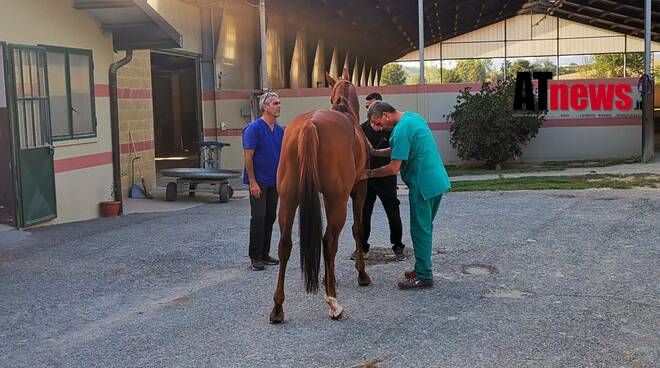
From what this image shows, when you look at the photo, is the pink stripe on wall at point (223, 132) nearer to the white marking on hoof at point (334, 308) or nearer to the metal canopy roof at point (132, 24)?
the metal canopy roof at point (132, 24)

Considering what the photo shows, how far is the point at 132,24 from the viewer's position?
37.4 ft

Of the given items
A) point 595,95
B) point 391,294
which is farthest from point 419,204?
point 595,95

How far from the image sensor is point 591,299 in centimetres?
611

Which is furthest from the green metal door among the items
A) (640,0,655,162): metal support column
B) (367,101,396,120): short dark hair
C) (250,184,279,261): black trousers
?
(640,0,655,162): metal support column

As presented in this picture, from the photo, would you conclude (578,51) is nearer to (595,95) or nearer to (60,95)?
(595,95)

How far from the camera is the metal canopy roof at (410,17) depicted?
78.9ft

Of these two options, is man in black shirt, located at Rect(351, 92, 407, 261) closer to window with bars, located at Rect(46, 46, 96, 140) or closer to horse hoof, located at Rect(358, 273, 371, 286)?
horse hoof, located at Rect(358, 273, 371, 286)

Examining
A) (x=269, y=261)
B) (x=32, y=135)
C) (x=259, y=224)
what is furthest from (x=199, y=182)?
(x=259, y=224)

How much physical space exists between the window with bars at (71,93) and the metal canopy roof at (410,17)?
9366mm

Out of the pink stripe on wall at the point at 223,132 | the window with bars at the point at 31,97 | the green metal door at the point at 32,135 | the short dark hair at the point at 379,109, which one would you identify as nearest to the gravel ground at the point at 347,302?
the green metal door at the point at 32,135

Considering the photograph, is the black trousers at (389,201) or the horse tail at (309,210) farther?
the black trousers at (389,201)

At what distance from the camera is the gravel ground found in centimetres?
497

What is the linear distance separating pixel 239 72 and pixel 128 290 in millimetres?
12918

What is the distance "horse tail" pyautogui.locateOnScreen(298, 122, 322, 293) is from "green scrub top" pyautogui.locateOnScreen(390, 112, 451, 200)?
3.81 ft
